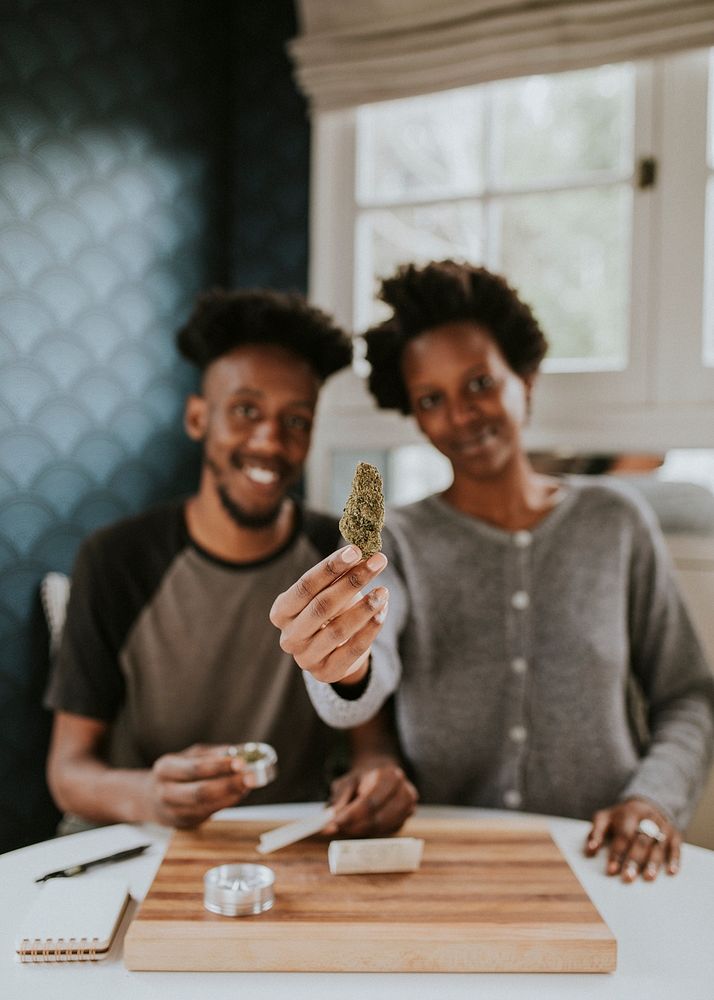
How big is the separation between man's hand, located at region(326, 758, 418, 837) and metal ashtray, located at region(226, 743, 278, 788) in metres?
0.11

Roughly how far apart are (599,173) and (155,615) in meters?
1.47

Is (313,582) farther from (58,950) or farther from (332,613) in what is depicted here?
(58,950)

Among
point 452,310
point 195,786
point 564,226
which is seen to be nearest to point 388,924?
point 195,786

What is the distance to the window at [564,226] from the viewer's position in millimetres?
2057

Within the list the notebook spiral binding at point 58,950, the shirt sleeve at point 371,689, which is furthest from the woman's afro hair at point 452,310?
the notebook spiral binding at point 58,950

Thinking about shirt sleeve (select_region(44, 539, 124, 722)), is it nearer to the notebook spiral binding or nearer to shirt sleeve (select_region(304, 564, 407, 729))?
shirt sleeve (select_region(304, 564, 407, 729))

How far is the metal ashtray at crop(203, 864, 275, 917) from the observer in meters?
0.94

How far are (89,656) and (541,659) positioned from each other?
810 millimetres

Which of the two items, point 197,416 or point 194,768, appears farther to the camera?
point 197,416

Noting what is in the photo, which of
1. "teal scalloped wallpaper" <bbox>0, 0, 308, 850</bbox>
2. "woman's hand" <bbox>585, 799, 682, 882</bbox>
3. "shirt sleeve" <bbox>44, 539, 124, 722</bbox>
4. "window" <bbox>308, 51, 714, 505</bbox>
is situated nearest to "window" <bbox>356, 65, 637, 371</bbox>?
"window" <bbox>308, 51, 714, 505</bbox>

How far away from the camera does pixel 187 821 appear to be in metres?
1.22

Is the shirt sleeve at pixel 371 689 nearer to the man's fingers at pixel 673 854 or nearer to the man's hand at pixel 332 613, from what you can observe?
the man's hand at pixel 332 613

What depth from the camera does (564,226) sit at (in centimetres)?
220

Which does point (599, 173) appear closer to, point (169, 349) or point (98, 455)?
point (169, 349)
